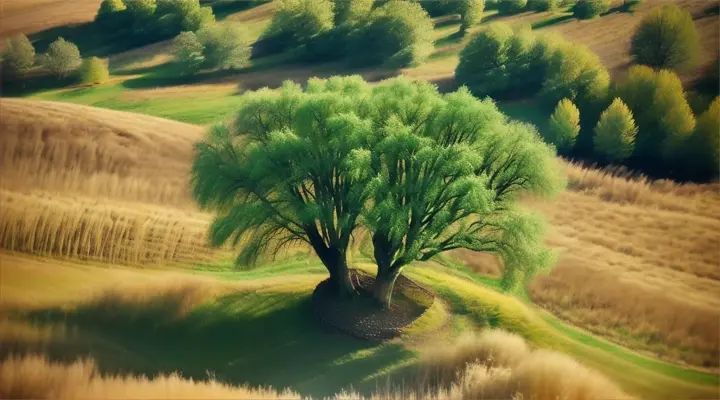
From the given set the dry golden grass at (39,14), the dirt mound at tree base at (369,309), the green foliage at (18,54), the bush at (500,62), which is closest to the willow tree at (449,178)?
the dirt mound at tree base at (369,309)

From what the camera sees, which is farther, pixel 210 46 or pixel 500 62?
pixel 500 62

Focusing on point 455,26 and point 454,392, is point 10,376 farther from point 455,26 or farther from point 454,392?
point 455,26

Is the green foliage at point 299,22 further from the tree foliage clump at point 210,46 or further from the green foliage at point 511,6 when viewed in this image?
the green foliage at point 511,6

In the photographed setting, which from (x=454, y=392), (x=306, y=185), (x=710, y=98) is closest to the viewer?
(x=454, y=392)

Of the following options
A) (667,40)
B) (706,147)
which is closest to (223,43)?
(667,40)

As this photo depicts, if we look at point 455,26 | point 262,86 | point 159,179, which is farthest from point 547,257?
point 159,179

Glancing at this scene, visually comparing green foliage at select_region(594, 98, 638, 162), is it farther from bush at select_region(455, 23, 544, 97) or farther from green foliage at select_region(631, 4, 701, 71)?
bush at select_region(455, 23, 544, 97)

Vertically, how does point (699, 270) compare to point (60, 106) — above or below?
below

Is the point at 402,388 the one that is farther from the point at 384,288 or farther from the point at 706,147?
the point at 706,147
